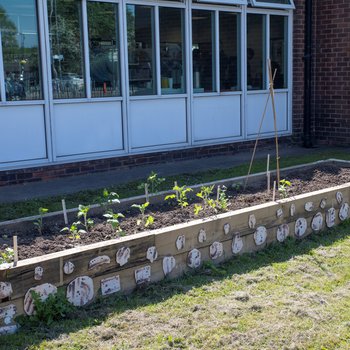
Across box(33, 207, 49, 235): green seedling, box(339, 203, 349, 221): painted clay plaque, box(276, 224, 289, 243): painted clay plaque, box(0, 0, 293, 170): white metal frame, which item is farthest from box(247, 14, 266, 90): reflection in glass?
box(33, 207, 49, 235): green seedling

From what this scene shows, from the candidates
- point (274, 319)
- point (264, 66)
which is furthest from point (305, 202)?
point (264, 66)

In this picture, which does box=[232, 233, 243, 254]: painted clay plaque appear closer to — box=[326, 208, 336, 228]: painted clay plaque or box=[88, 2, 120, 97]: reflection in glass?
box=[326, 208, 336, 228]: painted clay plaque

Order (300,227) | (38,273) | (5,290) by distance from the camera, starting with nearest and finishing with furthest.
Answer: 1. (5,290)
2. (38,273)
3. (300,227)

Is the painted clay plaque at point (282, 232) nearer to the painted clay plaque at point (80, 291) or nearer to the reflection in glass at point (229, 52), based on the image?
the painted clay plaque at point (80, 291)

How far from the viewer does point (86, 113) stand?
8656 millimetres

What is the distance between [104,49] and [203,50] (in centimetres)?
216

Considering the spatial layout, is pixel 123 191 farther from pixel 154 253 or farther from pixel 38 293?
pixel 38 293

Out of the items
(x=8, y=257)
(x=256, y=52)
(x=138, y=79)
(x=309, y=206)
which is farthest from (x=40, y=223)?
(x=256, y=52)

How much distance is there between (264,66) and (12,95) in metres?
5.45

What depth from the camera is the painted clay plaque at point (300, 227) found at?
206 inches

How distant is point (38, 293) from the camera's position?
351 cm

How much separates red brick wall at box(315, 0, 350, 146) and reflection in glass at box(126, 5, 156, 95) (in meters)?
4.36

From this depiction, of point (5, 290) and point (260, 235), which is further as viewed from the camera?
point (260, 235)

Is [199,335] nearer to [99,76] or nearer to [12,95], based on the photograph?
[12,95]
